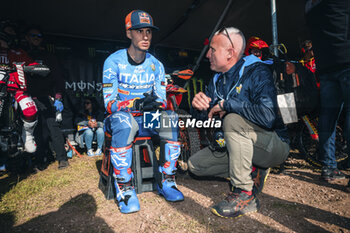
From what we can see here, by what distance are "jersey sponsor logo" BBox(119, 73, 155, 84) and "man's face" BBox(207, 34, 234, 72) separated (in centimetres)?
86

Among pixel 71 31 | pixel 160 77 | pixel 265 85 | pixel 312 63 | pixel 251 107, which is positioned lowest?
pixel 251 107

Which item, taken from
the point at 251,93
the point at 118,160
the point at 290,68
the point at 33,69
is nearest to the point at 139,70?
the point at 118,160

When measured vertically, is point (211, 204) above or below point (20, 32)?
below

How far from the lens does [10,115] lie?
3043 mm

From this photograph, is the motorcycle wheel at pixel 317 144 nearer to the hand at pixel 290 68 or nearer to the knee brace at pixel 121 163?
the hand at pixel 290 68

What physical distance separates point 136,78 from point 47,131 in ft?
7.49

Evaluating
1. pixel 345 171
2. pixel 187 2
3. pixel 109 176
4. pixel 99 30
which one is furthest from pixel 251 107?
pixel 99 30

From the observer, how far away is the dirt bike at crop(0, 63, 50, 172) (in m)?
2.85

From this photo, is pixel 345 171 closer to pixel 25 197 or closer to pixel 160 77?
pixel 160 77

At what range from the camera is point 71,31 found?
5.09 metres

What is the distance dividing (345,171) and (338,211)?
1.36m

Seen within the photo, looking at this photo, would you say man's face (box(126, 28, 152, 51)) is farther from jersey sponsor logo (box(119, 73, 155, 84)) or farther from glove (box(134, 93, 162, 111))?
glove (box(134, 93, 162, 111))

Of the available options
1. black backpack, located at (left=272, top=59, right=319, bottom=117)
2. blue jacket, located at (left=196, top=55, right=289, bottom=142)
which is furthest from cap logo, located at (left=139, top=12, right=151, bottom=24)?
black backpack, located at (left=272, top=59, right=319, bottom=117)

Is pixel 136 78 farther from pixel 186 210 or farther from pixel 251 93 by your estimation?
pixel 186 210
